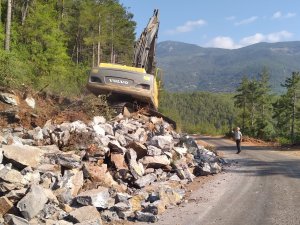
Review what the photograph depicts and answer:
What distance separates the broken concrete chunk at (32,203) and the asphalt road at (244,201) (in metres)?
2.34

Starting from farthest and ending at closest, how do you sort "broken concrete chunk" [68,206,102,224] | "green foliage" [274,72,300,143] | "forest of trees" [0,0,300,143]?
"green foliage" [274,72,300,143] < "forest of trees" [0,0,300,143] < "broken concrete chunk" [68,206,102,224]

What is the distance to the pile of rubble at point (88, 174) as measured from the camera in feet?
25.5

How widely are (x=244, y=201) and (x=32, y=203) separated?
16.7ft

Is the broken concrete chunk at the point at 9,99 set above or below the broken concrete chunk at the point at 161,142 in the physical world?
above

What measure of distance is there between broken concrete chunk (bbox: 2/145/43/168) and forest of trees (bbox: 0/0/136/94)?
4.54m

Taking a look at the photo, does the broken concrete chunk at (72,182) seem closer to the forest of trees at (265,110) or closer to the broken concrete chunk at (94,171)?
the broken concrete chunk at (94,171)

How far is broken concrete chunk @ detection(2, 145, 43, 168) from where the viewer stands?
8562 millimetres

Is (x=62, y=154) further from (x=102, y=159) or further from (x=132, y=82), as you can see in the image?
(x=132, y=82)

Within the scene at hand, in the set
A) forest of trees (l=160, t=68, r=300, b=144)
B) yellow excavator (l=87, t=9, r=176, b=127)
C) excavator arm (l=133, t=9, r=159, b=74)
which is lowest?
forest of trees (l=160, t=68, r=300, b=144)

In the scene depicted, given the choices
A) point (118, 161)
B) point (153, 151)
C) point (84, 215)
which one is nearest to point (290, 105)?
point (153, 151)

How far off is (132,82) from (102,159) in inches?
192

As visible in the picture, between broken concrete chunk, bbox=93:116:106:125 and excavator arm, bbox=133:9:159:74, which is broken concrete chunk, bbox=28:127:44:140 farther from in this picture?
excavator arm, bbox=133:9:159:74

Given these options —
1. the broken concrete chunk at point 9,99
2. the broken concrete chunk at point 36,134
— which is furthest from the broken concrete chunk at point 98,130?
the broken concrete chunk at point 9,99

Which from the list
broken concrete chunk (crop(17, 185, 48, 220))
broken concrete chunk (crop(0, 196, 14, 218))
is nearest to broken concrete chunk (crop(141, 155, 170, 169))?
broken concrete chunk (crop(17, 185, 48, 220))
